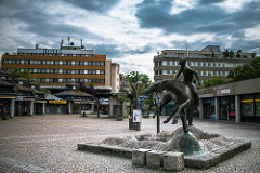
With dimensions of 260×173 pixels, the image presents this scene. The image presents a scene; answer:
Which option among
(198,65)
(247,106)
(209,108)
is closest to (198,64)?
(198,65)

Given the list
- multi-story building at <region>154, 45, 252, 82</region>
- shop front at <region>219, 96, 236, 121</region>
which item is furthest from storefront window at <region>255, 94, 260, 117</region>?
multi-story building at <region>154, 45, 252, 82</region>

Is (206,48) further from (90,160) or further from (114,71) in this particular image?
(90,160)

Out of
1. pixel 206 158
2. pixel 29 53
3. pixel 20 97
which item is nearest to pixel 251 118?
pixel 206 158

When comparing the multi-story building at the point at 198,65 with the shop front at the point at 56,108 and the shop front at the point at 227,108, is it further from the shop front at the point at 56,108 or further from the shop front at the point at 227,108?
the shop front at the point at 227,108

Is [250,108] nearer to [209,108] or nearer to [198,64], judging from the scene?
[209,108]

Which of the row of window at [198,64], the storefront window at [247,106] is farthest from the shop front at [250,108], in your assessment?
the row of window at [198,64]

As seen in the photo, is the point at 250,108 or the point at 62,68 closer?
→ the point at 250,108

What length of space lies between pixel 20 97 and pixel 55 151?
121ft

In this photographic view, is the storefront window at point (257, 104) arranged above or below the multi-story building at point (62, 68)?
below

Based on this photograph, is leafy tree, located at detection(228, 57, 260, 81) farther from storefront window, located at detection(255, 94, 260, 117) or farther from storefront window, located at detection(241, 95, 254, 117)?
storefront window, located at detection(255, 94, 260, 117)

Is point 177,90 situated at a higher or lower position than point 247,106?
higher

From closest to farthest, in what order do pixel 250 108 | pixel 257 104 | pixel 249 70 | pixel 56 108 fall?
pixel 257 104
pixel 250 108
pixel 249 70
pixel 56 108

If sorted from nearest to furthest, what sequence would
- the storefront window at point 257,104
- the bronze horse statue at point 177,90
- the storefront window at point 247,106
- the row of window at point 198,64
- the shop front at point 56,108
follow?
the bronze horse statue at point 177,90 < the storefront window at point 257,104 < the storefront window at point 247,106 < the shop front at point 56,108 < the row of window at point 198,64

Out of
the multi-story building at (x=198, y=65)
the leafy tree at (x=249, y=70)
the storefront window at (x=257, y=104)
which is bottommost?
the storefront window at (x=257, y=104)
